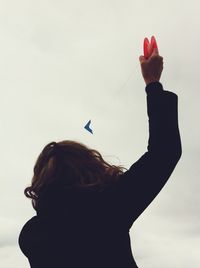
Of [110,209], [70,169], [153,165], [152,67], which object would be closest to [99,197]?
[110,209]

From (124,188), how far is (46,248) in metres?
1.08

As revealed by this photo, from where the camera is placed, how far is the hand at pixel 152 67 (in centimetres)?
551

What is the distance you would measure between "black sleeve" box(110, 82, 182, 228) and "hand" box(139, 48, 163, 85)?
0.72 ft

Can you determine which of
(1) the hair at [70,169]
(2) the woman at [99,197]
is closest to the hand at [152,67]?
(2) the woman at [99,197]

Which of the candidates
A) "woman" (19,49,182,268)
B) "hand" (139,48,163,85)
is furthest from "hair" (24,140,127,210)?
"hand" (139,48,163,85)

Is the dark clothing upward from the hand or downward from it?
downward

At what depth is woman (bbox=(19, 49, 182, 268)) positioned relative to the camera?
526cm

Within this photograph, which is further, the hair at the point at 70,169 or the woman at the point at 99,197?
the hair at the point at 70,169

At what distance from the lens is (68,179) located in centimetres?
563

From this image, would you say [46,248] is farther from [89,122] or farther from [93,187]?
[89,122]

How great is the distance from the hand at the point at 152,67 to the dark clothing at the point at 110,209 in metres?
0.09

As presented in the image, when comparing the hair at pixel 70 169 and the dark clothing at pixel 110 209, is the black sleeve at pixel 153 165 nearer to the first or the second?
the dark clothing at pixel 110 209

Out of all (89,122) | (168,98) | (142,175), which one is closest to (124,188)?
(142,175)

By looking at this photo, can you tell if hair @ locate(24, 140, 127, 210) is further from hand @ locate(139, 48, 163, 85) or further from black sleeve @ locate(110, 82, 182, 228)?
hand @ locate(139, 48, 163, 85)
